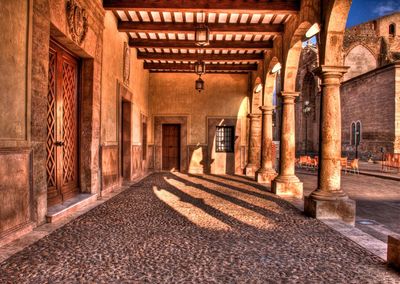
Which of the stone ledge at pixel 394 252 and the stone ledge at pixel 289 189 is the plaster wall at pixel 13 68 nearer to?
the stone ledge at pixel 394 252

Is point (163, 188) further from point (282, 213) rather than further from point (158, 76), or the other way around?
point (158, 76)

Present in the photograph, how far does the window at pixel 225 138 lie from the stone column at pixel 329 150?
898 centimetres

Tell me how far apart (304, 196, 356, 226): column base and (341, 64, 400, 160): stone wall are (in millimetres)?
16261

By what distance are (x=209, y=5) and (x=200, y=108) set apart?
744cm

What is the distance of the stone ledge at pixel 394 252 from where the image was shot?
9.36 feet

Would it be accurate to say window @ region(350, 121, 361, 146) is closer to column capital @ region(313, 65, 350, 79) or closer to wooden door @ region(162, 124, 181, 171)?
wooden door @ region(162, 124, 181, 171)

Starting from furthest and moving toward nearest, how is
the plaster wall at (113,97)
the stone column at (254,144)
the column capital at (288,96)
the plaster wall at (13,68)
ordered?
the stone column at (254,144), the column capital at (288,96), the plaster wall at (113,97), the plaster wall at (13,68)

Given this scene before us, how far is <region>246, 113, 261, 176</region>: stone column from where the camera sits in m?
12.7

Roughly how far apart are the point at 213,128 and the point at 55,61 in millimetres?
9502

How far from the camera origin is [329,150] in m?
5.24

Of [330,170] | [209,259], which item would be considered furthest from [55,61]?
[330,170]

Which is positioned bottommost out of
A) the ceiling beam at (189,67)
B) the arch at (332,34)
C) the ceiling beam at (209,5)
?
the arch at (332,34)

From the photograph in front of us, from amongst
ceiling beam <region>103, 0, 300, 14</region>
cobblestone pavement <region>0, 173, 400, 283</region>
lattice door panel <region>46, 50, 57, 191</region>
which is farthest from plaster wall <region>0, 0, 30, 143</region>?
ceiling beam <region>103, 0, 300, 14</region>

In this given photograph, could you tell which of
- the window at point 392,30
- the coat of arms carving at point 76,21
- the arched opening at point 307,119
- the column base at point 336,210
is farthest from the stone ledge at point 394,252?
the window at point 392,30
